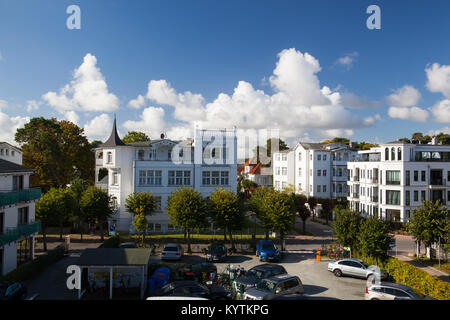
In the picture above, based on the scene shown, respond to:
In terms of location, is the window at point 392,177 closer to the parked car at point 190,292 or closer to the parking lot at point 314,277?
the parking lot at point 314,277

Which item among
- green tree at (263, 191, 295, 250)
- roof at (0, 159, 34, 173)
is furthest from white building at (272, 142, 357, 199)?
roof at (0, 159, 34, 173)

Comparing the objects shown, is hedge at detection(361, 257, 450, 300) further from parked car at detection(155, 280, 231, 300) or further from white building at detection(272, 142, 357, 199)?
white building at detection(272, 142, 357, 199)

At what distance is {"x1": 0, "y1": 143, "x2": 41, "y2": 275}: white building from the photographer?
2322cm

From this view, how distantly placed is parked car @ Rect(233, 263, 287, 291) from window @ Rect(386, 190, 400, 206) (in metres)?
30.4

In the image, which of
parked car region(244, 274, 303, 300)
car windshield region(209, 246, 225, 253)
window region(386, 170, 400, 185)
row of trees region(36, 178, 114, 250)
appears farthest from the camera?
window region(386, 170, 400, 185)

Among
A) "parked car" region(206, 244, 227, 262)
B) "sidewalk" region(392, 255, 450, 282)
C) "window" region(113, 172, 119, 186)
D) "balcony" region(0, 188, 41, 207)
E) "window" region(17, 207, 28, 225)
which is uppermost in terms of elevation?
"window" region(113, 172, 119, 186)

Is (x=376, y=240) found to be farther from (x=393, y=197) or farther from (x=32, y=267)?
(x=32, y=267)

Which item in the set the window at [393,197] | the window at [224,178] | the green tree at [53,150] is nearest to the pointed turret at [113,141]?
the green tree at [53,150]

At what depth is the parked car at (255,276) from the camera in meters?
18.5

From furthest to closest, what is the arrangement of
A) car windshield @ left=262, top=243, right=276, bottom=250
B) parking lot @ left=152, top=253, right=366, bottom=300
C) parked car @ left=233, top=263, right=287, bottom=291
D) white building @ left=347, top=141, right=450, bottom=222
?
white building @ left=347, top=141, right=450, bottom=222, car windshield @ left=262, top=243, right=276, bottom=250, parking lot @ left=152, top=253, right=366, bottom=300, parked car @ left=233, top=263, right=287, bottom=291

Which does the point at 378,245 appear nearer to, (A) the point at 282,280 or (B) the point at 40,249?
(A) the point at 282,280

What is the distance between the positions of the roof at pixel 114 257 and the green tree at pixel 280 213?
47.2 feet

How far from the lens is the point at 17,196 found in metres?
24.7

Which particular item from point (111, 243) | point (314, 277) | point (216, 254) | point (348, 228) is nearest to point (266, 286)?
point (314, 277)
